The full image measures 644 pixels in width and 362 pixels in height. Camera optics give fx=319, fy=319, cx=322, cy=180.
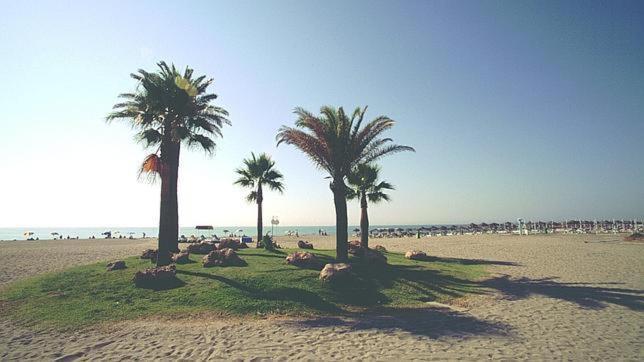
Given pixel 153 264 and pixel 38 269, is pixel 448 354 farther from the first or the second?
pixel 38 269

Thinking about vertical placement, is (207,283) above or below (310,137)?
below

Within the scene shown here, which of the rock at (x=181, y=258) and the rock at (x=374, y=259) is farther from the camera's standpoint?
the rock at (x=374, y=259)

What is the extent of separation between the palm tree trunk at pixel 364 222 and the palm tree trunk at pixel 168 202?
39.8 ft

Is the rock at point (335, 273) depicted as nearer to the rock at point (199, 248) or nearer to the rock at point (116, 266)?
the rock at point (116, 266)

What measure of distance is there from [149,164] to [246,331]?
11.1 meters

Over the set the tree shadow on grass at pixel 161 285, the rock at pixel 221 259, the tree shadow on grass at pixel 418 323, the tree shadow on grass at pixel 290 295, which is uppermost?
the rock at pixel 221 259

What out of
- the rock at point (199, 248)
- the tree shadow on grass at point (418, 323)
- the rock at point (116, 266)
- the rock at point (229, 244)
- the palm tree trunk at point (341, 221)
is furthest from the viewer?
the rock at point (229, 244)

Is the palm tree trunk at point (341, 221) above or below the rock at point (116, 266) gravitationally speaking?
above

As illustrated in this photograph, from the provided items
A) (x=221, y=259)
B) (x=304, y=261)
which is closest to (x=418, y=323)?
(x=304, y=261)

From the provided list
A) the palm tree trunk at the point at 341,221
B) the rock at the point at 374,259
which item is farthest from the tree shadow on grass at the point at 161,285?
the rock at the point at 374,259

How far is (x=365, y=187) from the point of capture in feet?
78.0

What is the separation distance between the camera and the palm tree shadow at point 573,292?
10.2 metres

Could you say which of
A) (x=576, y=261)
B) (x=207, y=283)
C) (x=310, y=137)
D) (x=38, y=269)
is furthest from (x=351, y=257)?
(x=38, y=269)

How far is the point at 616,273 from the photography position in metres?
15.3
